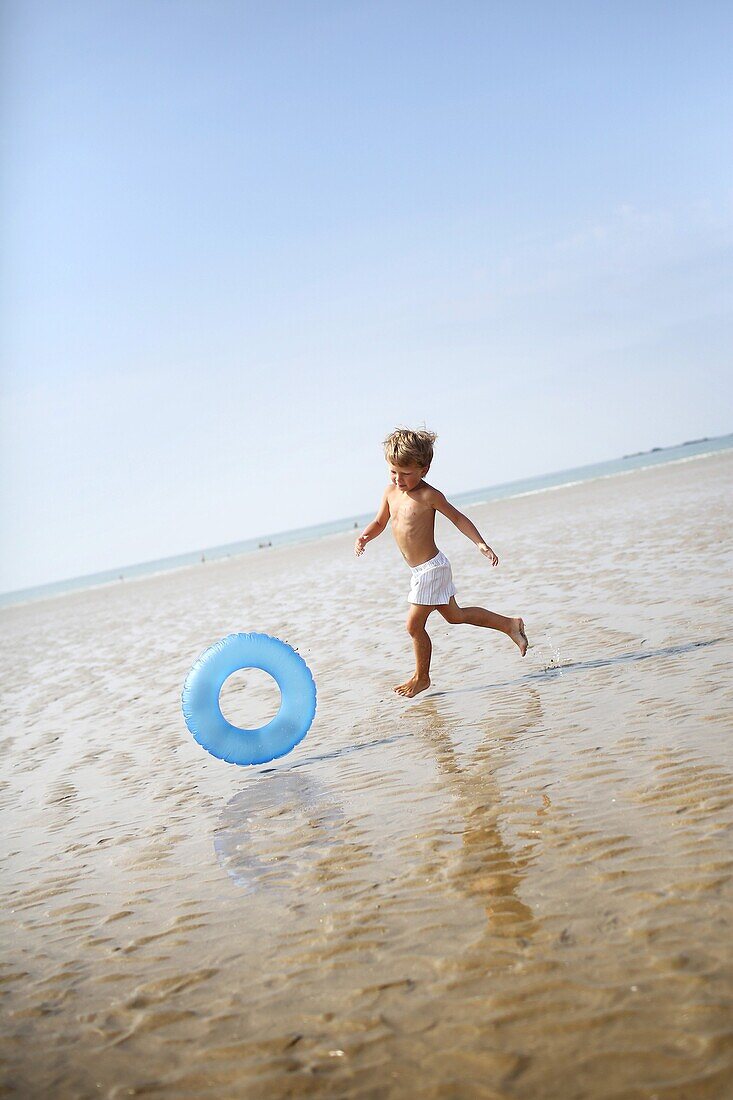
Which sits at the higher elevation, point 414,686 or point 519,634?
point 519,634

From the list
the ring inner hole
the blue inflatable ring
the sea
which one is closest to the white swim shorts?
the blue inflatable ring

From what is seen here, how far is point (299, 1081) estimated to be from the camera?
8.01 ft

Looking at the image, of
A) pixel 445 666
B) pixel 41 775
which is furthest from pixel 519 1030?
pixel 445 666

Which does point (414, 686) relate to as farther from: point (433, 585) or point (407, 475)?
point (407, 475)

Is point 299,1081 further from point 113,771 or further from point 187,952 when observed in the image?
point 113,771

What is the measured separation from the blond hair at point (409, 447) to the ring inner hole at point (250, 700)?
86.3 inches

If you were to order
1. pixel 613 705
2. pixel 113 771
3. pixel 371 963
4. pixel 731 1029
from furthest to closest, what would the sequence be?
pixel 113 771
pixel 613 705
pixel 371 963
pixel 731 1029

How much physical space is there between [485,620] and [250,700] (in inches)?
94.7

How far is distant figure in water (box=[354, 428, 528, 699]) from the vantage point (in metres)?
6.86

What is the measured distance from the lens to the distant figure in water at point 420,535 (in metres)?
6.86

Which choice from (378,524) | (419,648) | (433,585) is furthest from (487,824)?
(378,524)

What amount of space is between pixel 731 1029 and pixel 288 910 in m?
1.75

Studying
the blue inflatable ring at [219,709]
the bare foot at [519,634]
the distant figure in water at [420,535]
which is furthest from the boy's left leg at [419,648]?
the blue inflatable ring at [219,709]

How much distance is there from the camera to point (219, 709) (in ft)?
18.9
